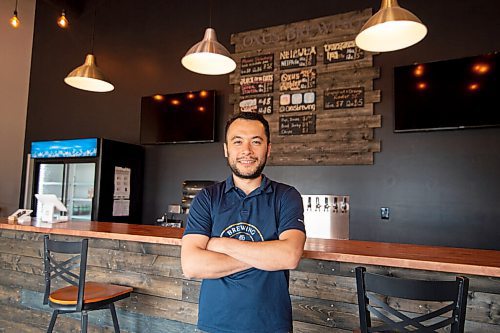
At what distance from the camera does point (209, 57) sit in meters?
2.87

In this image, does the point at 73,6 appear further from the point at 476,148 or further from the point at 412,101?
the point at 476,148

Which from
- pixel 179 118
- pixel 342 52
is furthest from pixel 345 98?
pixel 179 118

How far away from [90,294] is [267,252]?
133 cm

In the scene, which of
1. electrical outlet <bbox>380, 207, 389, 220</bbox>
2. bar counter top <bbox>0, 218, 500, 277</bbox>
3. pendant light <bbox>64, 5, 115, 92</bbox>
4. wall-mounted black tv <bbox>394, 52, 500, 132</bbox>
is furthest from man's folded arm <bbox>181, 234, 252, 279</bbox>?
wall-mounted black tv <bbox>394, 52, 500, 132</bbox>

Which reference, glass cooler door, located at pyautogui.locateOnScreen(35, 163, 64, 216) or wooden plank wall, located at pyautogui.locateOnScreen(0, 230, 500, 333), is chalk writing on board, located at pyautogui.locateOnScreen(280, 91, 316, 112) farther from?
glass cooler door, located at pyautogui.locateOnScreen(35, 163, 64, 216)

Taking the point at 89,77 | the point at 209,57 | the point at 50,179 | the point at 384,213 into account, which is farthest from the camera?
the point at 50,179

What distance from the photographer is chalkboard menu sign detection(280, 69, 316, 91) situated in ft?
13.7

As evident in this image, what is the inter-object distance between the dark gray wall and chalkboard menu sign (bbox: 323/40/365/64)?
26 cm

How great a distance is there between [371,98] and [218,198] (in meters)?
2.80

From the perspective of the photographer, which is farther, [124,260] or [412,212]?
[412,212]

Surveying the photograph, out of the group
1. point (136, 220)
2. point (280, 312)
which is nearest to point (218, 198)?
point (280, 312)

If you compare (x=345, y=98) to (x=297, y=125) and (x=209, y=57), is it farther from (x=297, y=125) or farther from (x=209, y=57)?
(x=209, y=57)

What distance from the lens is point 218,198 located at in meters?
1.57

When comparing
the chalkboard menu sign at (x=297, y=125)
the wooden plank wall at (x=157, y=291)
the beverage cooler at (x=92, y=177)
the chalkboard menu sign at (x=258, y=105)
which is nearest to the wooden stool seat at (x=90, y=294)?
the wooden plank wall at (x=157, y=291)
